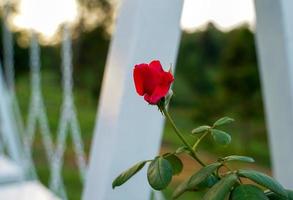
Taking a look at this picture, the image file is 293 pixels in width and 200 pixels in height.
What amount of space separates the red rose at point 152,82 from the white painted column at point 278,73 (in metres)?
0.25

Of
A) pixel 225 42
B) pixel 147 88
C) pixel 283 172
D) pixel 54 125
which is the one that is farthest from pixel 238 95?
pixel 147 88

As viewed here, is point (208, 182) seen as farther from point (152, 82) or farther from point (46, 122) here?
point (46, 122)

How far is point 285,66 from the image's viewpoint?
0.58 meters

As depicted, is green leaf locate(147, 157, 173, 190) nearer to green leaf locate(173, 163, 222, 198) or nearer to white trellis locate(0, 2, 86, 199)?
green leaf locate(173, 163, 222, 198)

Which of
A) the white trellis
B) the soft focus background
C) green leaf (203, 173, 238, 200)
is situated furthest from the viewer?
the soft focus background

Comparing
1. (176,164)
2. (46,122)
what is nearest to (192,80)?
(46,122)

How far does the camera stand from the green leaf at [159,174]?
0.39 m

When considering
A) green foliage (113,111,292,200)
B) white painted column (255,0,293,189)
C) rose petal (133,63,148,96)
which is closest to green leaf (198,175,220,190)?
green foliage (113,111,292,200)

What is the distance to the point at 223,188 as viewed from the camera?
1.22ft

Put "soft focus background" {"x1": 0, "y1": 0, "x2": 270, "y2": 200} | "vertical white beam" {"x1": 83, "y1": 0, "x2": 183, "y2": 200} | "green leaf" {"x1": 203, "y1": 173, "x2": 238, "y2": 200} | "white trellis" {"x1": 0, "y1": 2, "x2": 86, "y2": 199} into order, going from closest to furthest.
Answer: "green leaf" {"x1": 203, "y1": 173, "x2": 238, "y2": 200} < "vertical white beam" {"x1": 83, "y1": 0, "x2": 183, "y2": 200} < "white trellis" {"x1": 0, "y1": 2, "x2": 86, "y2": 199} < "soft focus background" {"x1": 0, "y1": 0, "x2": 270, "y2": 200}

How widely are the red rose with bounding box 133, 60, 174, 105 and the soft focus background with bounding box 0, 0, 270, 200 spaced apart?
8.83 ft

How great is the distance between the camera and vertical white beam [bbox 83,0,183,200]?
555 mm

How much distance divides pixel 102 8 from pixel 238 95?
4.89 feet

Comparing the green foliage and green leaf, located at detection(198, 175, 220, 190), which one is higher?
the green foliage
